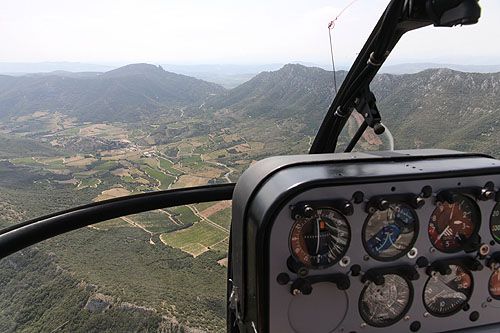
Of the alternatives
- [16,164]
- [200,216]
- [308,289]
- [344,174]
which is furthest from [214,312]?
[16,164]

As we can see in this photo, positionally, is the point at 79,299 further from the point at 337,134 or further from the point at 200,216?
the point at 337,134

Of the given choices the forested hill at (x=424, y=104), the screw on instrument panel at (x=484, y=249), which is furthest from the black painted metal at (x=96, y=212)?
the screw on instrument panel at (x=484, y=249)

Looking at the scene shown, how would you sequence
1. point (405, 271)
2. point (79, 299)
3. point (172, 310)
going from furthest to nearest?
point (172, 310), point (79, 299), point (405, 271)

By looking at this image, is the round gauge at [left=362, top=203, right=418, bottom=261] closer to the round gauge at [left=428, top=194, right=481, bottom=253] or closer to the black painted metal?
the round gauge at [left=428, top=194, right=481, bottom=253]

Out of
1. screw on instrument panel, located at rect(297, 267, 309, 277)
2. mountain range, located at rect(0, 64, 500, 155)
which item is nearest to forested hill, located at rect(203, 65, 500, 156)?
mountain range, located at rect(0, 64, 500, 155)

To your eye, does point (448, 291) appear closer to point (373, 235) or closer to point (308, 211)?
point (373, 235)

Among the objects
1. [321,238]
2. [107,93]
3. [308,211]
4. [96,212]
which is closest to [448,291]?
[321,238]
